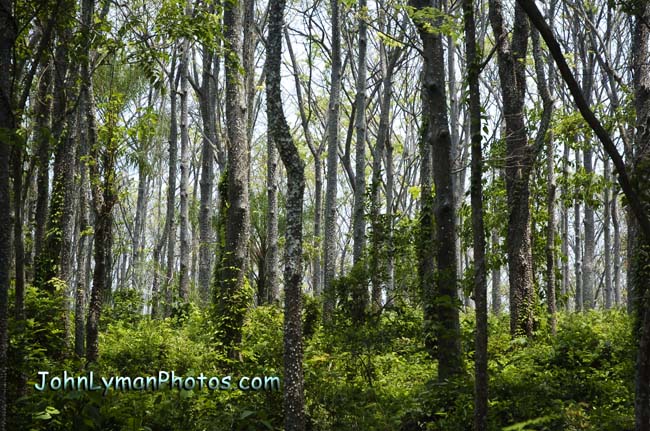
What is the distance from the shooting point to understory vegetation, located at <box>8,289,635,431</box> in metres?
5.80

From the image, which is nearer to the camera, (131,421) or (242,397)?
(131,421)

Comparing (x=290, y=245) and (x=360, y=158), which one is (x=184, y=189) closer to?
(x=360, y=158)

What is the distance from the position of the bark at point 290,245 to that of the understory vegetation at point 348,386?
19.5 inches

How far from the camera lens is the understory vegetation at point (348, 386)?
5.80m

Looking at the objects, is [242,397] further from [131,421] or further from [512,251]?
[512,251]

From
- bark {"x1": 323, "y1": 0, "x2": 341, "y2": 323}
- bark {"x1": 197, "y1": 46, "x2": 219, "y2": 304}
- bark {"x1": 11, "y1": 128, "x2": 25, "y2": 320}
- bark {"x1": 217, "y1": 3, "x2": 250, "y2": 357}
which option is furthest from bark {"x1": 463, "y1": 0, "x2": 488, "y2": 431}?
bark {"x1": 197, "y1": 46, "x2": 219, "y2": 304}

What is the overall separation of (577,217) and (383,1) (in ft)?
42.1

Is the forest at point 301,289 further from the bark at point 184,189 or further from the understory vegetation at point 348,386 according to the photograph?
the bark at point 184,189

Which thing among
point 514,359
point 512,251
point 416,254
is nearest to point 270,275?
point 416,254

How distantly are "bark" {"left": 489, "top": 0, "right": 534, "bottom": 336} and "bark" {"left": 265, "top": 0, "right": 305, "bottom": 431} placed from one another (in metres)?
4.64

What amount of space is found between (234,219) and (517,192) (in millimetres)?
4338

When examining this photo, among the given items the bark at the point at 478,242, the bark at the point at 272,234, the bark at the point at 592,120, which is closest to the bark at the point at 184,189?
the bark at the point at 272,234

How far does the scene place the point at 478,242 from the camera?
5.52 meters

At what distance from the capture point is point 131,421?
5707 mm
